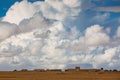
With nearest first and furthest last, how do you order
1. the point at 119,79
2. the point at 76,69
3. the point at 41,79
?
the point at 41,79 < the point at 119,79 < the point at 76,69

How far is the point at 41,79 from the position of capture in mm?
107625

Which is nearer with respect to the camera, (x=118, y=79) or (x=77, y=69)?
(x=118, y=79)

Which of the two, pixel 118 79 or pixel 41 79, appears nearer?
pixel 41 79

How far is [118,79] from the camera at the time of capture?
380 ft

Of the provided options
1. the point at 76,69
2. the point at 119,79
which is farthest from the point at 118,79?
the point at 76,69

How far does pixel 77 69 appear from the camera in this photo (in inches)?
6801

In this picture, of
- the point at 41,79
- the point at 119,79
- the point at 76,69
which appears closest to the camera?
the point at 41,79

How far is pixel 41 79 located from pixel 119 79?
22.1 meters

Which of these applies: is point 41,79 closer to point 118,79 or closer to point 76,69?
point 118,79

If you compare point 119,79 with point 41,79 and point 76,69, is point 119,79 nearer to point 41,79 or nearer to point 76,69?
point 41,79

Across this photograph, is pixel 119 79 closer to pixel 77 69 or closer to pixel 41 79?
pixel 41 79

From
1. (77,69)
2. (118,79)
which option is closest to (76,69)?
(77,69)

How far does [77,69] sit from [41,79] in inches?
2606

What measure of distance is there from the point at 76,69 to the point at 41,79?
6600cm
